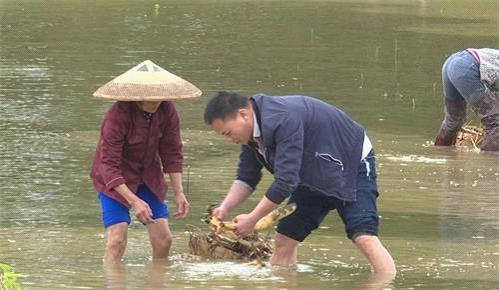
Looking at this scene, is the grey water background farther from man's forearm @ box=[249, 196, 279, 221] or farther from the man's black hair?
the man's black hair

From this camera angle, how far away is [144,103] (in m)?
8.28

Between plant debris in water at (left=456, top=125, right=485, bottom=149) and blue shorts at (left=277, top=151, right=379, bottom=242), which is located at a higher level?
blue shorts at (left=277, top=151, right=379, bottom=242)

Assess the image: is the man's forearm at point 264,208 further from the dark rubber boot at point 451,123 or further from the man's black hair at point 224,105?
the dark rubber boot at point 451,123

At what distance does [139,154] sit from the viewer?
27.5 ft

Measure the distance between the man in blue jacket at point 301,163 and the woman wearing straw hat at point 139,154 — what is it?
1.55ft

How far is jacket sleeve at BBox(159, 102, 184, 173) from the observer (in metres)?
8.46

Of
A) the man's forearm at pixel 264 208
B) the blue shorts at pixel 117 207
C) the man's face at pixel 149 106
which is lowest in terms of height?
the blue shorts at pixel 117 207

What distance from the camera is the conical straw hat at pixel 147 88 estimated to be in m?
8.18

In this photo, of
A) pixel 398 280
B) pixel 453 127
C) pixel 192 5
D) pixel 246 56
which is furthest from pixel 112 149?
pixel 192 5

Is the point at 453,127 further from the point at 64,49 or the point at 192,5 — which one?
the point at 192,5

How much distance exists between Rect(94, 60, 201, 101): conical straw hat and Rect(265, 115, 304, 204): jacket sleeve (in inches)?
35.3

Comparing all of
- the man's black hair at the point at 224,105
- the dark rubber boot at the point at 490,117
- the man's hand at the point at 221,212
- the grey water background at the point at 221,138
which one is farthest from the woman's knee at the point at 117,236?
the dark rubber boot at the point at 490,117

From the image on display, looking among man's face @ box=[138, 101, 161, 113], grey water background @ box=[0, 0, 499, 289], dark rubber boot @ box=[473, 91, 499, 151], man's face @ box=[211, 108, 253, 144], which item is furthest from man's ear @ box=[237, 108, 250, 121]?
dark rubber boot @ box=[473, 91, 499, 151]

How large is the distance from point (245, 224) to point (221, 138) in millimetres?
6349
